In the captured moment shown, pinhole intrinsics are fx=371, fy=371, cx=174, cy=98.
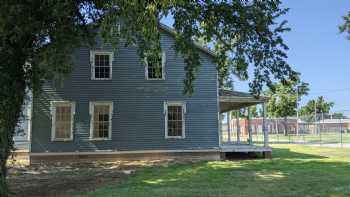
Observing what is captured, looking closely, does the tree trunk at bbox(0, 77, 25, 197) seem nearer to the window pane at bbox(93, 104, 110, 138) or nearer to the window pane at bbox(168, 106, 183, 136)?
the window pane at bbox(93, 104, 110, 138)

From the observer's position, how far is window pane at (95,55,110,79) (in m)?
18.5

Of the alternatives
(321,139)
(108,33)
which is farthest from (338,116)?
(108,33)

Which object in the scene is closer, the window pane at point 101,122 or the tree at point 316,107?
the window pane at point 101,122

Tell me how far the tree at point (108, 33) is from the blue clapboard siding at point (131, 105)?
6.11 meters

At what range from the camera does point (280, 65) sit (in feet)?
37.7

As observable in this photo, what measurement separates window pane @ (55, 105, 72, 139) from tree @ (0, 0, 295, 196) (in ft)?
23.5

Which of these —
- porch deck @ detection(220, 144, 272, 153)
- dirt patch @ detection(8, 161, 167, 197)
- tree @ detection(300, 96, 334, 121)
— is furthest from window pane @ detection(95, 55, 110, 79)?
tree @ detection(300, 96, 334, 121)

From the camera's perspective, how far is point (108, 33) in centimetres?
900

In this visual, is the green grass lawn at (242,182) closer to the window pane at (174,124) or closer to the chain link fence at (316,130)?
the window pane at (174,124)

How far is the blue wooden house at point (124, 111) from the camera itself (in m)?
18.0

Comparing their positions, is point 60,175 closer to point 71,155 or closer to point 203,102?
point 71,155

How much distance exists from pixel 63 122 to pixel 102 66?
11.0 feet

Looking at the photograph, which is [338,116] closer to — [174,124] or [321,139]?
[321,139]

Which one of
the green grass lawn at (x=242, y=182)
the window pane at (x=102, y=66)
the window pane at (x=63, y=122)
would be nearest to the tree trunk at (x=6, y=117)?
the green grass lawn at (x=242, y=182)
